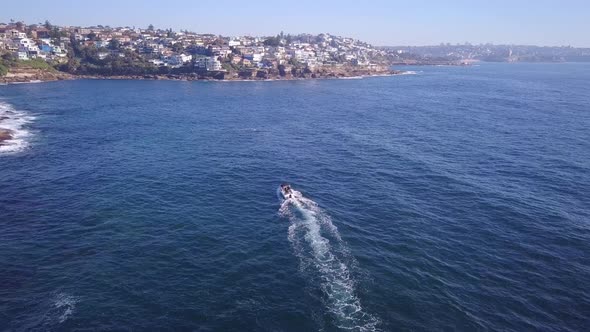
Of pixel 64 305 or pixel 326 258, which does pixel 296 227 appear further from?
pixel 64 305

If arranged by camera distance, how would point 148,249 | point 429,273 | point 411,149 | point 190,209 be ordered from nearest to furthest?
point 429,273, point 148,249, point 190,209, point 411,149

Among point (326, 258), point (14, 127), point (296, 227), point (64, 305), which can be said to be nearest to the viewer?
point (64, 305)

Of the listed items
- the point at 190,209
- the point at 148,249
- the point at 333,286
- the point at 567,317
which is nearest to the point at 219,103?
the point at 190,209

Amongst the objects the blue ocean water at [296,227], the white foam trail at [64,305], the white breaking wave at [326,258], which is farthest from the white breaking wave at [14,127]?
the white breaking wave at [326,258]

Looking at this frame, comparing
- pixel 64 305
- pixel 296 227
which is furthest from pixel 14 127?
pixel 296 227

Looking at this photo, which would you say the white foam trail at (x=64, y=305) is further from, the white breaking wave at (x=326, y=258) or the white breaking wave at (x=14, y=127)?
the white breaking wave at (x=14, y=127)

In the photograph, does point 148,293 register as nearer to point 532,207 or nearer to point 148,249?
point 148,249
